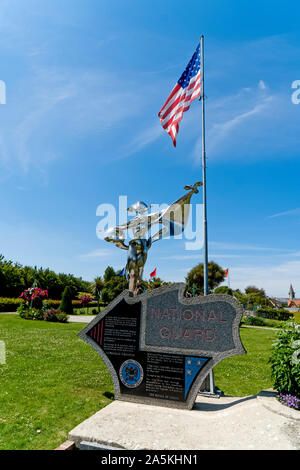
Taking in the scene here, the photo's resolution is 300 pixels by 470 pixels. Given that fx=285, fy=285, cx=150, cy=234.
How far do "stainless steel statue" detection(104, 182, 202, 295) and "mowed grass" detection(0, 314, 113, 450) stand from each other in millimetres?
3451

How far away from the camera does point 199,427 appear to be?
228 inches

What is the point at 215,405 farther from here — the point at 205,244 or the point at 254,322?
the point at 254,322

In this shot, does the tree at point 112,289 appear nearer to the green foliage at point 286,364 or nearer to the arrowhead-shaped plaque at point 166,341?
the arrowhead-shaped plaque at point 166,341

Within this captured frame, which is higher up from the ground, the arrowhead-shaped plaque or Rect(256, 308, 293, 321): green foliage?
the arrowhead-shaped plaque

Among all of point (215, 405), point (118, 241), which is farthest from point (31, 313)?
point (215, 405)

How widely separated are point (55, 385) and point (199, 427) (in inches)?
185

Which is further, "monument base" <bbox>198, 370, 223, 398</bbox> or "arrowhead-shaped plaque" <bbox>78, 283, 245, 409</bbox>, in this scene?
"monument base" <bbox>198, 370, 223, 398</bbox>

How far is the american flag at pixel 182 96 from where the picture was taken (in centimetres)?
955

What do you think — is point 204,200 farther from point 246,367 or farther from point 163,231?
point 246,367

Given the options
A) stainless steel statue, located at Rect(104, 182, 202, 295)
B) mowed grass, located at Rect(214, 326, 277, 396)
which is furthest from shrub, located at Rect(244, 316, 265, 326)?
stainless steel statue, located at Rect(104, 182, 202, 295)

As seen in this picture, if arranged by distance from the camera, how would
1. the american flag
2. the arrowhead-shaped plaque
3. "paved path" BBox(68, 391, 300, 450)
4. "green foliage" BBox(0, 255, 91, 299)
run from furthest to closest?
"green foliage" BBox(0, 255, 91, 299), the american flag, the arrowhead-shaped plaque, "paved path" BBox(68, 391, 300, 450)

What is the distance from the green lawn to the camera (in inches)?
237

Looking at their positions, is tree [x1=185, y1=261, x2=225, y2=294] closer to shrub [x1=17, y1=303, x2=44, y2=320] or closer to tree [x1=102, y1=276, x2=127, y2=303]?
tree [x1=102, y1=276, x2=127, y2=303]

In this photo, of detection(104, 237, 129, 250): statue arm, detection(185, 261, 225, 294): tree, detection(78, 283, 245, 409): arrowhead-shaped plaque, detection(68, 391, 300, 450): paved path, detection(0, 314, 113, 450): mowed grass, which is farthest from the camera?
detection(185, 261, 225, 294): tree
